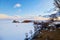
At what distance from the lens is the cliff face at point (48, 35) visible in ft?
11.8

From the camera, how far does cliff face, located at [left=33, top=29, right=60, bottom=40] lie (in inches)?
141

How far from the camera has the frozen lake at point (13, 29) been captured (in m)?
3.59

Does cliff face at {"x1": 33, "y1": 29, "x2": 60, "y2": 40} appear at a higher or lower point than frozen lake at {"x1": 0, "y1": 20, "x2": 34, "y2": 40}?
lower

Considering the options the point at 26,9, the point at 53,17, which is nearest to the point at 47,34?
the point at 53,17

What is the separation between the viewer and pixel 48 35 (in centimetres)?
361

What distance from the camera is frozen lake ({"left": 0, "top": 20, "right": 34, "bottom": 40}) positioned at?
3.59 meters

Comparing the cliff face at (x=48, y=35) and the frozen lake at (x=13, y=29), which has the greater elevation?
the frozen lake at (x=13, y=29)

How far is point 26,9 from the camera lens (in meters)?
3.68

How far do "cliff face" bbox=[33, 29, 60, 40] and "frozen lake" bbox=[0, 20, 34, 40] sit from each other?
23 centimetres

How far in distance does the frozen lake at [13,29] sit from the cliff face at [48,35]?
231mm

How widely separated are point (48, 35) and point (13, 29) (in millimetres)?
666

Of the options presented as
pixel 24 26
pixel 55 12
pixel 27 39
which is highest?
pixel 55 12

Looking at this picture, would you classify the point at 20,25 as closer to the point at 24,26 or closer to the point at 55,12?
the point at 24,26

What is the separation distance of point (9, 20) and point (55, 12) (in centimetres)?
88
